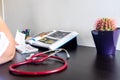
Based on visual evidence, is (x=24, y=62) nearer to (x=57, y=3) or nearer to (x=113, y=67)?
(x=113, y=67)

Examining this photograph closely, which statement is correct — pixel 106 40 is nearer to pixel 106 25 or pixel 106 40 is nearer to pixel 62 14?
pixel 106 25

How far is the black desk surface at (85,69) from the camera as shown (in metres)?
0.62

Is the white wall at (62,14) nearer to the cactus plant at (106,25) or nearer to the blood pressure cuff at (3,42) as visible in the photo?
the cactus plant at (106,25)

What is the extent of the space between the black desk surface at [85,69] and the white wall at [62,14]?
197 mm

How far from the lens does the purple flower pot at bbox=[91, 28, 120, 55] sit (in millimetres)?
833

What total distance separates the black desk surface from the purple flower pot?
0.04 metres

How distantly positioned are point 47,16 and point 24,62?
0.53m

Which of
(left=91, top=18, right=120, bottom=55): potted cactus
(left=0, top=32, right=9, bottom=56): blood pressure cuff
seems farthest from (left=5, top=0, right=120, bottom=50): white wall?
(left=0, top=32, right=9, bottom=56): blood pressure cuff

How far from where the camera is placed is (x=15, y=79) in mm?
604

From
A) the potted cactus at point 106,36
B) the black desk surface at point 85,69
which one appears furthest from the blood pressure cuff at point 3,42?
the potted cactus at point 106,36

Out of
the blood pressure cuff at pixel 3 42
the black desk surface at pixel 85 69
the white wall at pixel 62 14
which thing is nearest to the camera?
the black desk surface at pixel 85 69

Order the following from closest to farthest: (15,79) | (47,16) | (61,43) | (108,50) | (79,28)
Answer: (15,79)
(108,50)
(61,43)
(79,28)
(47,16)

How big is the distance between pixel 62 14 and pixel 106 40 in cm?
39

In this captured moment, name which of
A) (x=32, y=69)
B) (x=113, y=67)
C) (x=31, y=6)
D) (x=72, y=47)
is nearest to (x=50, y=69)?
(x=32, y=69)
